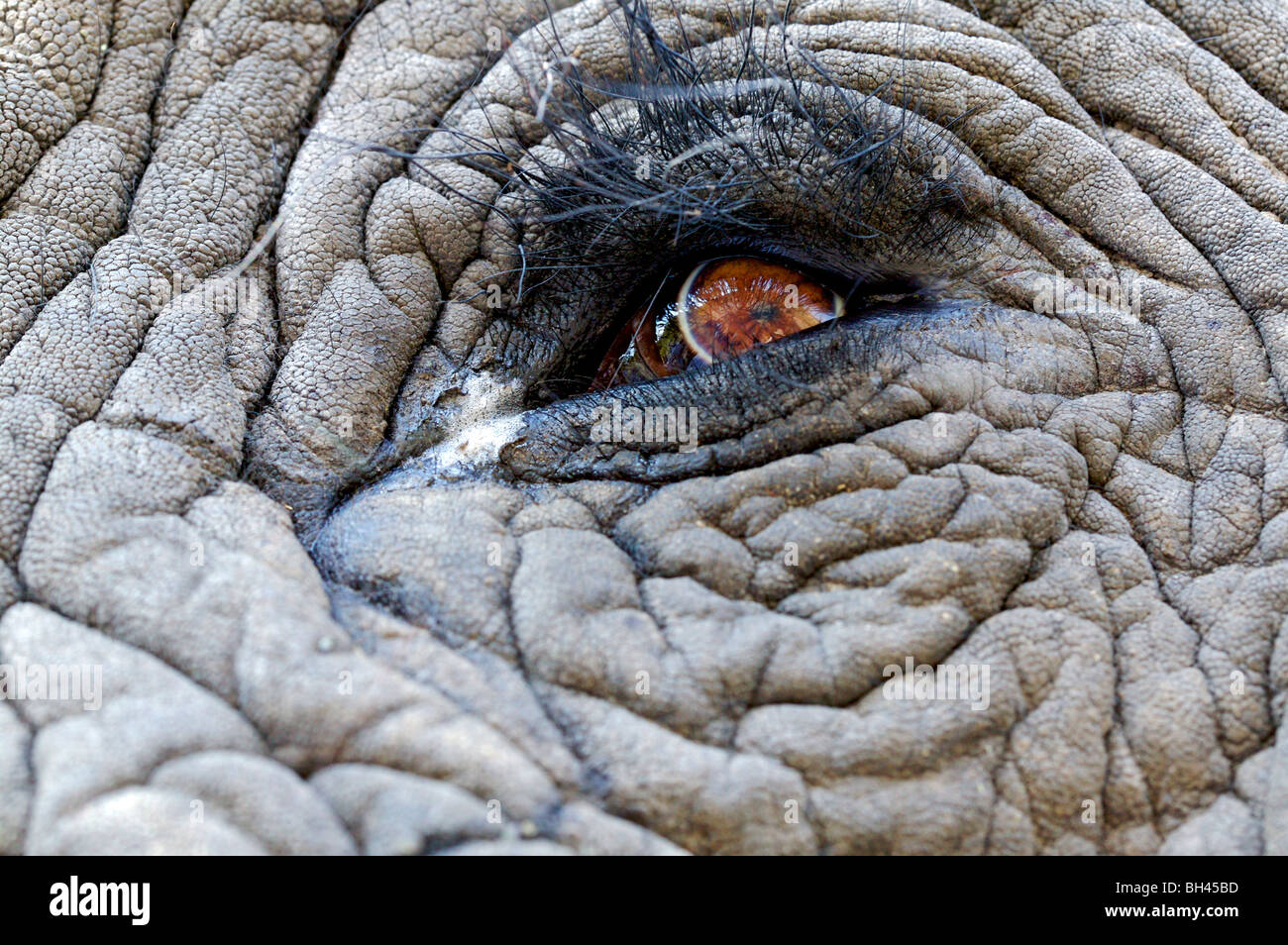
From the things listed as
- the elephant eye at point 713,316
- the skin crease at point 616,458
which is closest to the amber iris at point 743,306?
the elephant eye at point 713,316

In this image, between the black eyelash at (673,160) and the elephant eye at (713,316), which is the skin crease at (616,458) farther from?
the elephant eye at (713,316)

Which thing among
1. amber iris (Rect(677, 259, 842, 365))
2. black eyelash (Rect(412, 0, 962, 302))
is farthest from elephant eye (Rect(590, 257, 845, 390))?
black eyelash (Rect(412, 0, 962, 302))

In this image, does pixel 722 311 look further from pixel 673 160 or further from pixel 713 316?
pixel 673 160

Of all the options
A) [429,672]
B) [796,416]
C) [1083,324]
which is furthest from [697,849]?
[1083,324]

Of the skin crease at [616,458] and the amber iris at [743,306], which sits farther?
the amber iris at [743,306]

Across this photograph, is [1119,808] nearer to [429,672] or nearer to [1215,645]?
[1215,645]

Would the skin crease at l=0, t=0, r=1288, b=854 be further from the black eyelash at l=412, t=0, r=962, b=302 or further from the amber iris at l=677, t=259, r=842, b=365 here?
the amber iris at l=677, t=259, r=842, b=365

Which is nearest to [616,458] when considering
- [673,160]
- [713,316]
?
[713,316]

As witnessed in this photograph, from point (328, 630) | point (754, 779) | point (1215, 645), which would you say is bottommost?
point (754, 779)
